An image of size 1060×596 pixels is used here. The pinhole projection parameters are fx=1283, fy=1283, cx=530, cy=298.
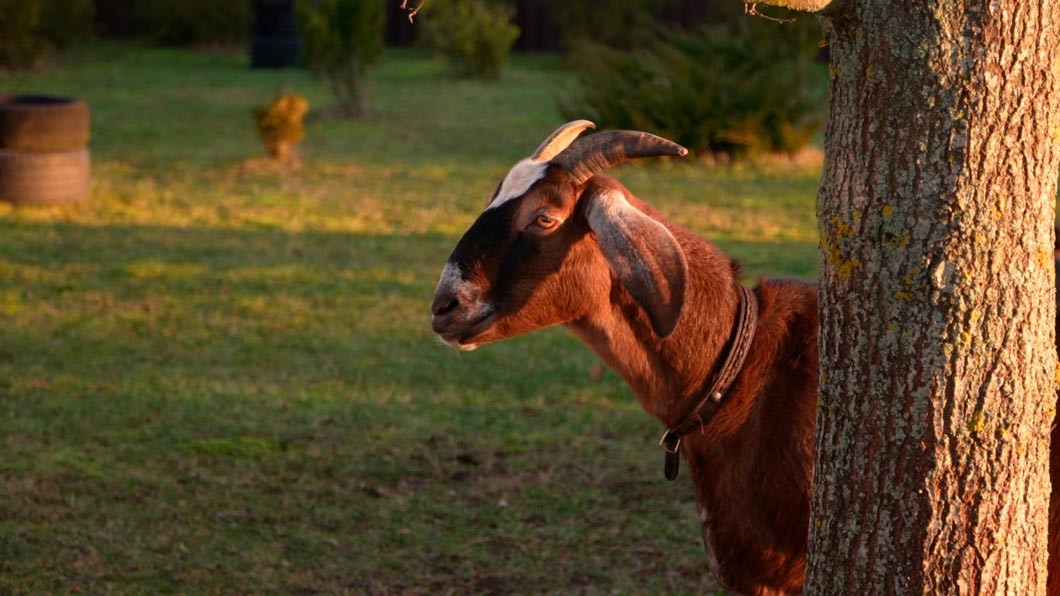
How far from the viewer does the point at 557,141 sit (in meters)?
4.42

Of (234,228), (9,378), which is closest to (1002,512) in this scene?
(9,378)


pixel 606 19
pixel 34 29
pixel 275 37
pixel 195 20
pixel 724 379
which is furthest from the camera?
pixel 195 20

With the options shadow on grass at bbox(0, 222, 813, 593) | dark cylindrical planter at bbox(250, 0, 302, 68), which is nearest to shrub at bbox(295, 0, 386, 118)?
dark cylindrical planter at bbox(250, 0, 302, 68)

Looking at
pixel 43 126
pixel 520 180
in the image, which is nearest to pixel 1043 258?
pixel 520 180

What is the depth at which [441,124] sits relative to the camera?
18.8m

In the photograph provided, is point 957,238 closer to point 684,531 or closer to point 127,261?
point 684,531

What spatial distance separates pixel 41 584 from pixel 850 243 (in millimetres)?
3623

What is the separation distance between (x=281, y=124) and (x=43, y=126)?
3310 millimetres

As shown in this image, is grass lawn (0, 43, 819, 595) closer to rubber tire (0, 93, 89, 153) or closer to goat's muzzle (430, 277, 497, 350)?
rubber tire (0, 93, 89, 153)

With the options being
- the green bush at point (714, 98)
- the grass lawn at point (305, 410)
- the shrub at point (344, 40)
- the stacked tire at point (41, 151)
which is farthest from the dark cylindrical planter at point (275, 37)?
the stacked tire at point (41, 151)

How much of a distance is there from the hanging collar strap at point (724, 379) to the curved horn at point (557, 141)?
2.70 ft

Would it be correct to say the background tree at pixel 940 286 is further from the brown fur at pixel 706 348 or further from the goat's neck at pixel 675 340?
the goat's neck at pixel 675 340

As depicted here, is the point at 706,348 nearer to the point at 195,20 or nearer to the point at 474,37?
the point at 474,37

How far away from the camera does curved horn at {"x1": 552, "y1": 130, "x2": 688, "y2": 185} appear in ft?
13.3
